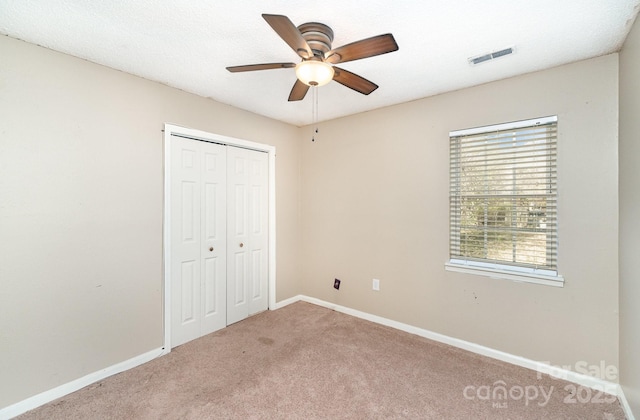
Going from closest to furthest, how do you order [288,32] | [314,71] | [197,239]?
1. [288,32]
2. [314,71]
3. [197,239]

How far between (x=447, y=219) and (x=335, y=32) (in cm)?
194

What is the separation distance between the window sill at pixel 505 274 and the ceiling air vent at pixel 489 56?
1728 millimetres

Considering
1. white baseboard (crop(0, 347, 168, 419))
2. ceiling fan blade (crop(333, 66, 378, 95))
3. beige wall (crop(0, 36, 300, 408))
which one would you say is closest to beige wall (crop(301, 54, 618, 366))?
ceiling fan blade (crop(333, 66, 378, 95))

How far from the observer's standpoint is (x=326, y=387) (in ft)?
6.87

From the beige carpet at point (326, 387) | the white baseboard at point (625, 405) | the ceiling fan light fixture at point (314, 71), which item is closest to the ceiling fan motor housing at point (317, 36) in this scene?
the ceiling fan light fixture at point (314, 71)

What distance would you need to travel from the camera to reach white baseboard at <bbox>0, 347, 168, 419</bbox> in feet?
6.00

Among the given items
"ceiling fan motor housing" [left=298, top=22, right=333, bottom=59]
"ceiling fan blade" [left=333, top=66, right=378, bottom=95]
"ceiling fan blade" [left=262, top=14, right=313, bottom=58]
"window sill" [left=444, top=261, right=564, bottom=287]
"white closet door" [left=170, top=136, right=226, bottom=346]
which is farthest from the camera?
"white closet door" [left=170, top=136, right=226, bottom=346]

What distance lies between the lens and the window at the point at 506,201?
227 cm

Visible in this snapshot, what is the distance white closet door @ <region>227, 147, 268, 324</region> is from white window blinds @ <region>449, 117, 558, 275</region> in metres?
2.19

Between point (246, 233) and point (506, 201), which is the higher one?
point (506, 201)

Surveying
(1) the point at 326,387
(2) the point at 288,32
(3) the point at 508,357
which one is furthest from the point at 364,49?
(3) the point at 508,357

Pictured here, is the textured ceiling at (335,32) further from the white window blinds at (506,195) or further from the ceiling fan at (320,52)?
the white window blinds at (506,195)

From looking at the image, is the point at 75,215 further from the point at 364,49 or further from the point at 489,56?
the point at 489,56

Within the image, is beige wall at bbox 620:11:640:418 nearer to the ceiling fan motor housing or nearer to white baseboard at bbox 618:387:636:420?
white baseboard at bbox 618:387:636:420
